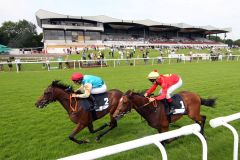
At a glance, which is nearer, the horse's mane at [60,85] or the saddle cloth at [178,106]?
the saddle cloth at [178,106]

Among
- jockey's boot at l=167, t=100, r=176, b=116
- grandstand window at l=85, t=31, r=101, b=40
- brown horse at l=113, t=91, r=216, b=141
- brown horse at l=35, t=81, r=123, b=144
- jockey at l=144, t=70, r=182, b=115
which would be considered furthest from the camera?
grandstand window at l=85, t=31, r=101, b=40

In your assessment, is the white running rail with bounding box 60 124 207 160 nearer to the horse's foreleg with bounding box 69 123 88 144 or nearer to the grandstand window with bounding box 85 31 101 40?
the horse's foreleg with bounding box 69 123 88 144

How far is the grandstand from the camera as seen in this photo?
168 ft

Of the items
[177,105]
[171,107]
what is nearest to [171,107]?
[171,107]

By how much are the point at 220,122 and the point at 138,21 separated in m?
67.5

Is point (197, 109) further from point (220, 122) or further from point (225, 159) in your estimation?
point (220, 122)

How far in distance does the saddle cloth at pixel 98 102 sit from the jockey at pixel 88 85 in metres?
0.07

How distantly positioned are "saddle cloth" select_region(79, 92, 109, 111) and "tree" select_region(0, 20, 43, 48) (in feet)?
225

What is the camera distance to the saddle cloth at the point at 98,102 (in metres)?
4.66

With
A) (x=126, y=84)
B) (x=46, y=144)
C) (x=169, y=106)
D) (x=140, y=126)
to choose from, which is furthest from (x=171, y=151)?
(x=126, y=84)

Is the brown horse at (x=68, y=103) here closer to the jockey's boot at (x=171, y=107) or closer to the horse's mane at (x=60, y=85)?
the horse's mane at (x=60, y=85)

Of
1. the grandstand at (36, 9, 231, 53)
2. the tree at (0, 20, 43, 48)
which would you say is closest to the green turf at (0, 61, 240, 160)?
the grandstand at (36, 9, 231, 53)

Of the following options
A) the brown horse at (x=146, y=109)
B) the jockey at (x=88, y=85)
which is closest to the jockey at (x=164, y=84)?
the brown horse at (x=146, y=109)

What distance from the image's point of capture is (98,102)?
487 centimetres
